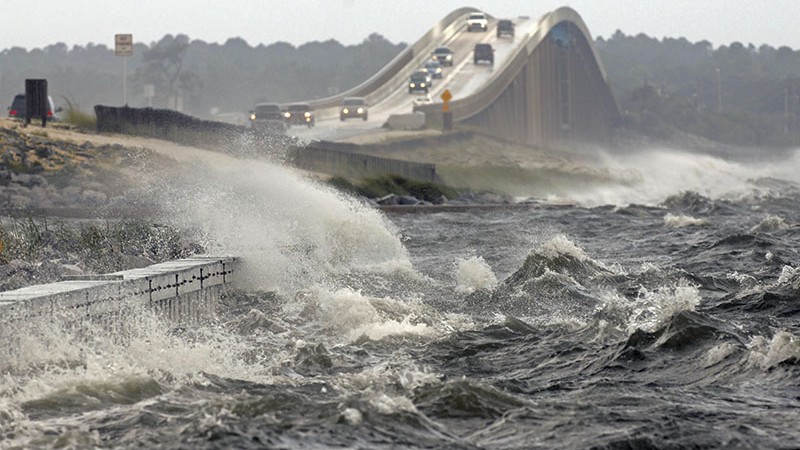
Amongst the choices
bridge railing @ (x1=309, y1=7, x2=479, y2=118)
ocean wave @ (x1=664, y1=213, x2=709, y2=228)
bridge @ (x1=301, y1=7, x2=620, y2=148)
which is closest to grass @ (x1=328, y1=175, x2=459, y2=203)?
ocean wave @ (x1=664, y1=213, x2=709, y2=228)

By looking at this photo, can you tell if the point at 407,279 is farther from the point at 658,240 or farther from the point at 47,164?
the point at 47,164

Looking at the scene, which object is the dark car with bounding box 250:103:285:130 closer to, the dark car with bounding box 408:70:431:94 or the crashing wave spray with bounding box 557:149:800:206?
the crashing wave spray with bounding box 557:149:800:206

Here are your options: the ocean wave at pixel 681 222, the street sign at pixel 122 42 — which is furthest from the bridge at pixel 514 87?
the ocean wave at pixel 681 222

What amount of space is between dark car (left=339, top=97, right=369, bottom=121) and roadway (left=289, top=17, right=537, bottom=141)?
398 mm

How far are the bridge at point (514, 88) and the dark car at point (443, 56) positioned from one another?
2.36 ft

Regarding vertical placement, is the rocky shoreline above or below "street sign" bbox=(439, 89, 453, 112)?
above

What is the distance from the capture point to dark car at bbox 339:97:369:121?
93500 mm

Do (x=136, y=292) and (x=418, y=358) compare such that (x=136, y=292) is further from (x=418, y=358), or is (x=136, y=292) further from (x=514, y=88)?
(x=514, y=88)

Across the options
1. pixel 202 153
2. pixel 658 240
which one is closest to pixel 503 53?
pixel 202 153

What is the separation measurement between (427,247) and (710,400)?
65.4 feet

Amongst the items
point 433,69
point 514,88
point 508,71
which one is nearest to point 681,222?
point 508,71

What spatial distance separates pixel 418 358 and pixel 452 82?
100001mm

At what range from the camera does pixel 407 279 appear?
22578 mm

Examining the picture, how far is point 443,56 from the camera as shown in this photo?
119m
